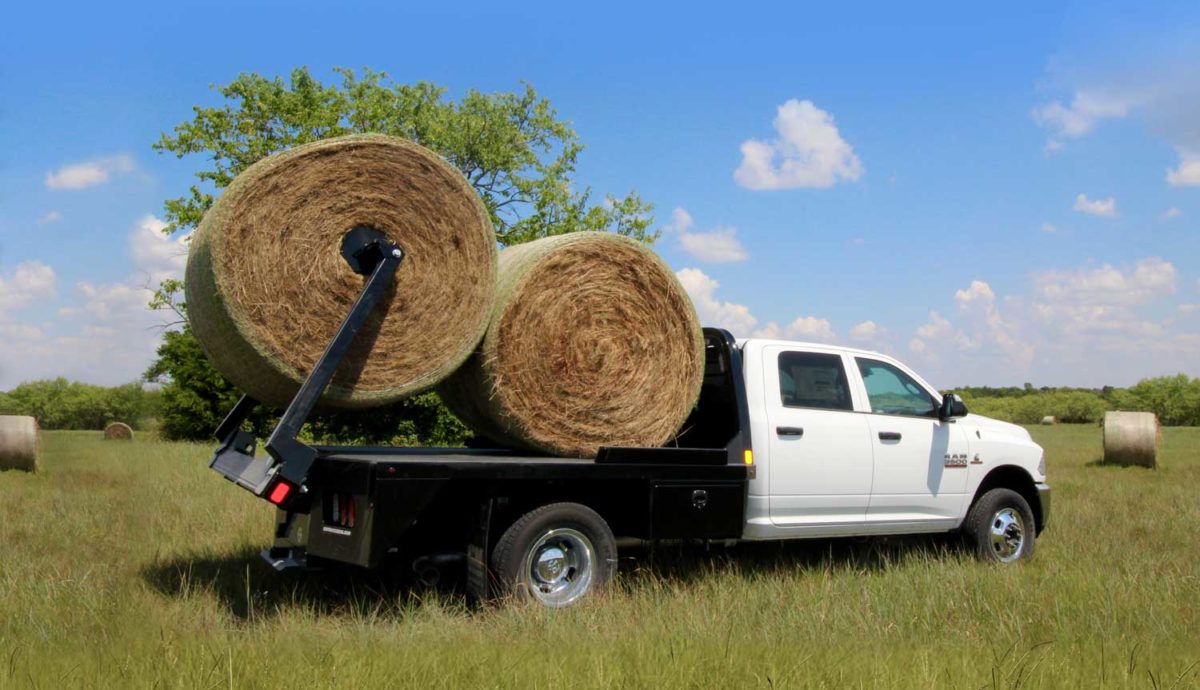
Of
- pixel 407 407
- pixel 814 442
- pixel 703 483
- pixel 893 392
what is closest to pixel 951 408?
pixel 893 392

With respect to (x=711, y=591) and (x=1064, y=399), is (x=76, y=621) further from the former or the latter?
(x=1064, y=399)

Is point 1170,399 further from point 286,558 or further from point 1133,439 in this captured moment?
point 286,558

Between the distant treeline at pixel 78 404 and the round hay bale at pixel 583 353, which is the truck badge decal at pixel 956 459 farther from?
the distant treeline at pixel 78 404

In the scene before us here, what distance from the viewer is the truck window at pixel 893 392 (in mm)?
8344

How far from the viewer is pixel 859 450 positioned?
26.3 ft

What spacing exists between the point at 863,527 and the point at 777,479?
3.15 feet

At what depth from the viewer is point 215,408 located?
83.6ft

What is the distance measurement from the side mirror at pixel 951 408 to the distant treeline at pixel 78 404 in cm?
2726

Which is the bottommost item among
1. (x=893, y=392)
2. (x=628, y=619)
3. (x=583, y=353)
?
(x=628, y=619)

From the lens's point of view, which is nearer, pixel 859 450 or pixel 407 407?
pixel 859 450

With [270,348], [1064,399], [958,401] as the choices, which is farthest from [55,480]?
[1064,399]

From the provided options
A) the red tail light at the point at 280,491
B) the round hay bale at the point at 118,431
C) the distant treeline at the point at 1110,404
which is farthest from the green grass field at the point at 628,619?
the distant treeline at the point at 1110,404

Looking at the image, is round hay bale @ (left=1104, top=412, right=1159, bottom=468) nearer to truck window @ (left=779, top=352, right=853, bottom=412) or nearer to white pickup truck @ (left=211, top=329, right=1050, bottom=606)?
white pickup truck @ (left=211, top=329, right=1050, bottom=606)

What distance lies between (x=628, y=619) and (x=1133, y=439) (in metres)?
16.8
